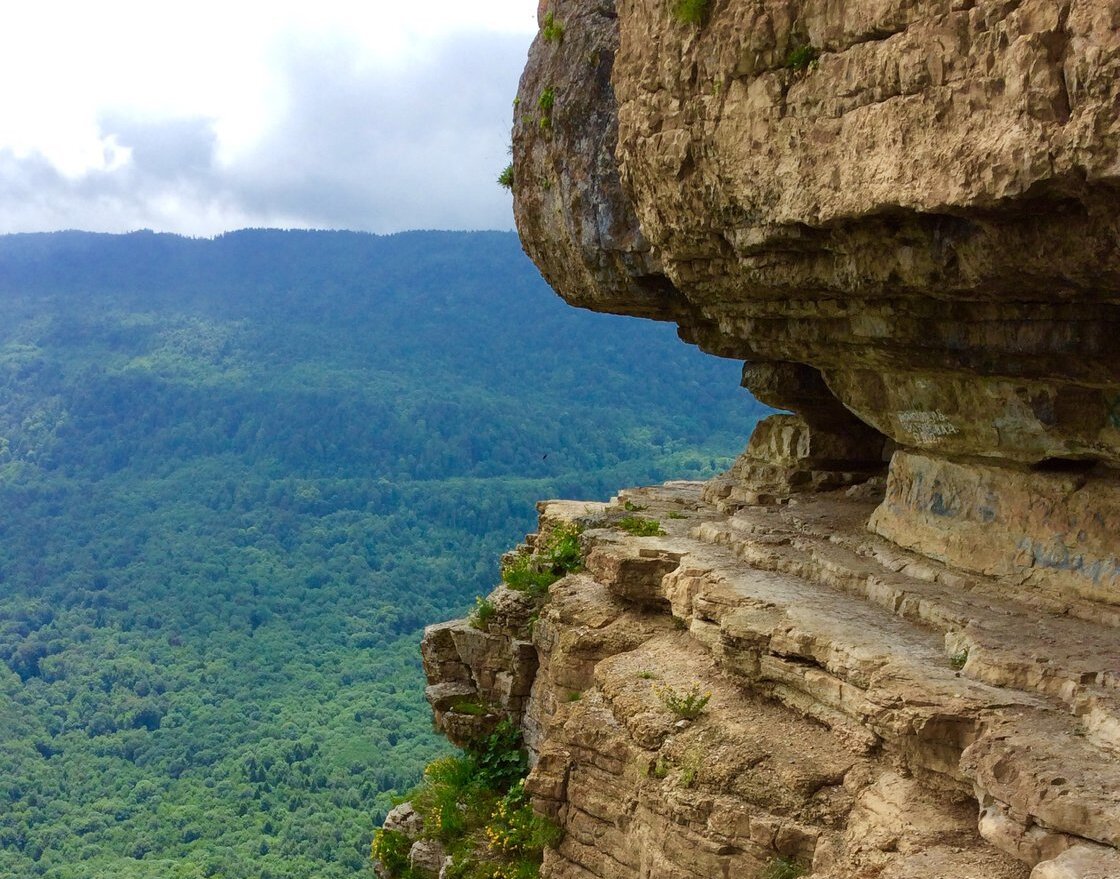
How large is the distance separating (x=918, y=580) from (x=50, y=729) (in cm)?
6806

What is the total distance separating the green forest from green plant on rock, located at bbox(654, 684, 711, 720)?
36480 millimetres

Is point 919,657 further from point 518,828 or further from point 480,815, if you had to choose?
point 480,815

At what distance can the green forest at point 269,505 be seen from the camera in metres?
57.8

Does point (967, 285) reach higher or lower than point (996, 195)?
lower

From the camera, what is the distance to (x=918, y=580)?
13617mm

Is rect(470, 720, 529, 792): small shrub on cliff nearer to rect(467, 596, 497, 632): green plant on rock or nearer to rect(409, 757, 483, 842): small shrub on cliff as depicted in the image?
rect(409, 757, 483, 842): small shrub on cliff

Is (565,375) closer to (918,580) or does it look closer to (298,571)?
(298,571)

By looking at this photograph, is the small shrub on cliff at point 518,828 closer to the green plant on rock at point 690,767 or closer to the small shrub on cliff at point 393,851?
the small shrub on cliff at point 393,851

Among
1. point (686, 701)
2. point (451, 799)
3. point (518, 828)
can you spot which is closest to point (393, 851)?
point (451, 799)

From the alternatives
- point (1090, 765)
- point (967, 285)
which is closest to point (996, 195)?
point (967, 285)

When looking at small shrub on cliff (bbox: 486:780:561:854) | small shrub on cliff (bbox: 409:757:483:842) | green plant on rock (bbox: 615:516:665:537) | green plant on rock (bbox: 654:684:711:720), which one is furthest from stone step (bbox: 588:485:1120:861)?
small shrub on cliff (bbox: 409:757:483:842)

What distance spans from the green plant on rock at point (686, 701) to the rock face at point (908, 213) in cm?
327

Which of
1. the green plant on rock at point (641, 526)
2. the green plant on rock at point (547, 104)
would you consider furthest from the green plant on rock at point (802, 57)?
the green plant on rock at point (641, 526)

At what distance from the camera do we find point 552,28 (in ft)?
61.8
